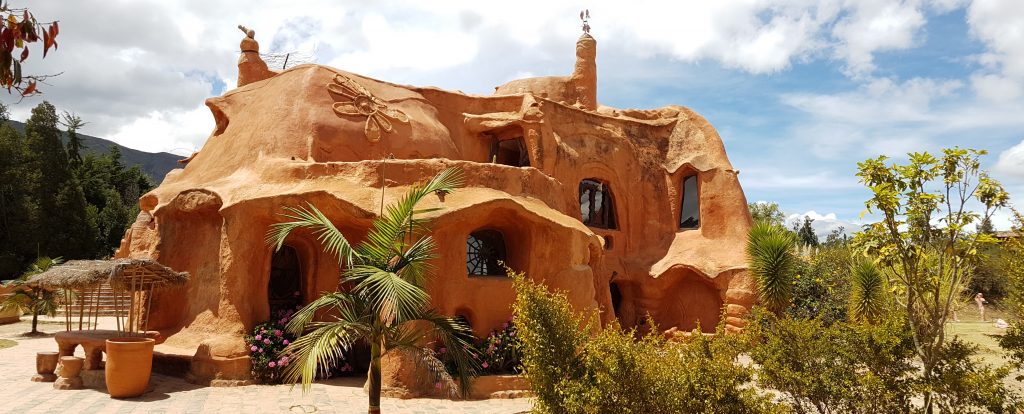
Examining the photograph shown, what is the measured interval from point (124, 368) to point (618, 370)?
301 inches

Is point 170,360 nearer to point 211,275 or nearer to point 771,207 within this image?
point 211,275

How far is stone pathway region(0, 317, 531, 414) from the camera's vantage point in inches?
366

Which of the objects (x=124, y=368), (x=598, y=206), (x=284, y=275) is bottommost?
(x=124, y=368)

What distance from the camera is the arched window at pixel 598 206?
20.9 metres

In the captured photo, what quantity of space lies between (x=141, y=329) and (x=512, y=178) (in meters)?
8.11

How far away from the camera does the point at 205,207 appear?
497 inches

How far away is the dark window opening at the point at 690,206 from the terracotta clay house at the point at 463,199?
0.20 ft

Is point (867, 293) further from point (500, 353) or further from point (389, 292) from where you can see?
point (389, 292)

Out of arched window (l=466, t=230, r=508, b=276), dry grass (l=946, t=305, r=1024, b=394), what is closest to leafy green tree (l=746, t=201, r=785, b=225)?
dry grass (l=946, t=305, r=1024, b=394)

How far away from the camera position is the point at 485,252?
46.9ft

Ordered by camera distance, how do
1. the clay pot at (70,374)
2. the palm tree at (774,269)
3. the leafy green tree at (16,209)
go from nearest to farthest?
the clay pot at (70,374)
the palm tree at (774,269)
the leafy green tree at (16,209)

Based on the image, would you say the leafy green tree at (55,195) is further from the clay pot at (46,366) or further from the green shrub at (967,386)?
the green shrub at (967,386)

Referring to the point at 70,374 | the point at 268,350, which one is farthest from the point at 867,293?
the point at 70,374

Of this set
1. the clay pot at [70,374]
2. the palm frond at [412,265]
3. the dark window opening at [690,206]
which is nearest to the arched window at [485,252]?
the palm frond at [412,265]
